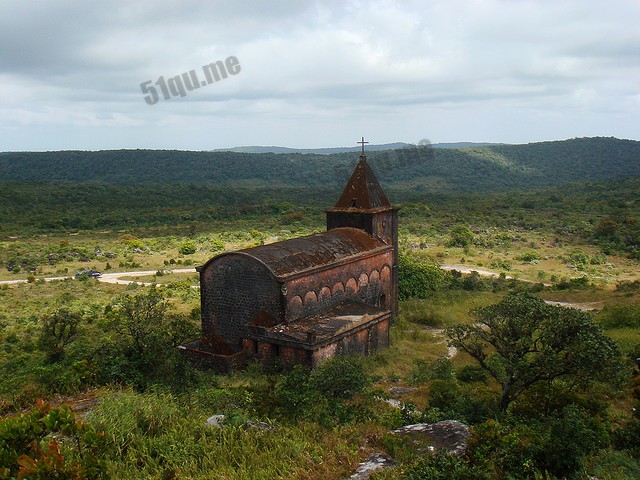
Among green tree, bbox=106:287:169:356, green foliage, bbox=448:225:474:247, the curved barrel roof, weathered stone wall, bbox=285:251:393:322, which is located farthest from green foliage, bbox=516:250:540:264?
green tree, bbox=106:287:169:356

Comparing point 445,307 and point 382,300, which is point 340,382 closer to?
point 382,300

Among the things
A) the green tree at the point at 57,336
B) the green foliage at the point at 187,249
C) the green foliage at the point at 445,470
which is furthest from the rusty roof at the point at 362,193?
the green foliage at the point at 187,249

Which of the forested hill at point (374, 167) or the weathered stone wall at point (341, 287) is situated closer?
the weathered stone wall at point (341, 287)

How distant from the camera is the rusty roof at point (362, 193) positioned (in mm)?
24266

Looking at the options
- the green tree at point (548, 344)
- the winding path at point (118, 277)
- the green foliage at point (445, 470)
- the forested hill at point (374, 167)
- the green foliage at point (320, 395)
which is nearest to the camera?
the green foliage at point (445, 470)

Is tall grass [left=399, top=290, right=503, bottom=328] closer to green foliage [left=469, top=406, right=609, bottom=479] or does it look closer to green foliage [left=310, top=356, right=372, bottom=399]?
green foliage [left=310, top=356, right=372, bottom=399]

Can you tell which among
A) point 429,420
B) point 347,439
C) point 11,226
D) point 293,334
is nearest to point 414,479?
point 347,439

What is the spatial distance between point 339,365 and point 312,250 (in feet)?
23.4

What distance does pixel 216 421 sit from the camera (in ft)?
32.6

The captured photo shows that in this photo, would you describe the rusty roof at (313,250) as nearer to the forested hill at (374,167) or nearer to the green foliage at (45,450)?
the green foliage at (45,450)

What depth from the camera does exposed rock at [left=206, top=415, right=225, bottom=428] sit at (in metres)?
9.69

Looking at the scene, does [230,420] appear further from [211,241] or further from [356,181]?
[211,241]

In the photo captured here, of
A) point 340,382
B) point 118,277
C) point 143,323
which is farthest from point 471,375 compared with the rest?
point 118,277

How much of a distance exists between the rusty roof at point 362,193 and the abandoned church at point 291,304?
1.80m
